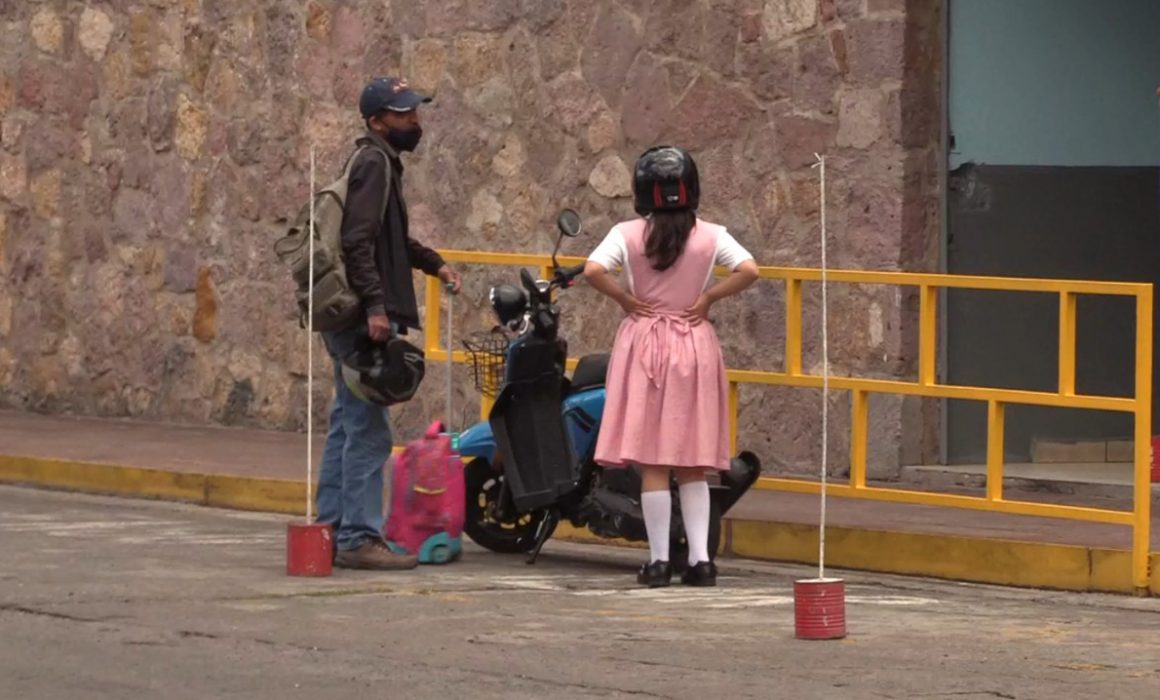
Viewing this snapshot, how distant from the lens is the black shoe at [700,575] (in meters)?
10.6

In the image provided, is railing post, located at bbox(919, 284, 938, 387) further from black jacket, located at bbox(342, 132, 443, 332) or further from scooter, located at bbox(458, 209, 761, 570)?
black jacket, located at bbox(342, 132, 443, 332)

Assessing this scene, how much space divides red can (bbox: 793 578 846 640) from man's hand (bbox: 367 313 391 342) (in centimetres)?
247

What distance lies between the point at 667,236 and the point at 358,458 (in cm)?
159

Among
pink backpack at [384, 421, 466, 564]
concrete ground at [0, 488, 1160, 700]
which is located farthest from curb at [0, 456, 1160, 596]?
pink backpack at [384, 421, 466, 564]

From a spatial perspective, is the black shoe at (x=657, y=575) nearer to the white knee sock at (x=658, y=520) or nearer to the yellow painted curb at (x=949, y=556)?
the white knee sock at (x=658, y=520)

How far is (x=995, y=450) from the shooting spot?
1099 cm

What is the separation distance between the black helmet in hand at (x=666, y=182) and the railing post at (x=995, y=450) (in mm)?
1461

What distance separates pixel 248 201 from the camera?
54.6 feet

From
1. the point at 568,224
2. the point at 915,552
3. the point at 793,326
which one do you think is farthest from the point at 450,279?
the point at 915,552

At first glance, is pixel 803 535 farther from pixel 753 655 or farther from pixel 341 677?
pixel 341 677

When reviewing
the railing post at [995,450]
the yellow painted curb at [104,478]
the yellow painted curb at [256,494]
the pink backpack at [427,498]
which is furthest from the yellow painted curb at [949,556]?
the yellow painted curb at [104,478]

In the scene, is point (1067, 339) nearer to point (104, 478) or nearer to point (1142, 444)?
point (1142, 444)

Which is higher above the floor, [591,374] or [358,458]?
[591,374]

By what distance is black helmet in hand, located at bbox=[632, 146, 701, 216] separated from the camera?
10.6 meters
